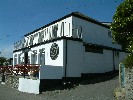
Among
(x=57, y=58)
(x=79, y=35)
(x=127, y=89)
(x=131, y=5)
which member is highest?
(x=131, y=5)

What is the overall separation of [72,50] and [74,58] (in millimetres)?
913

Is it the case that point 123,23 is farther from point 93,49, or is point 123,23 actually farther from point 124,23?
point 93,49

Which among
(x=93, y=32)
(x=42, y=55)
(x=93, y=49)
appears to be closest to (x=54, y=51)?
(x=42, y=55)

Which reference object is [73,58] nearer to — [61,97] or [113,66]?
[61,97]

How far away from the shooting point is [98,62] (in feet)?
90.3

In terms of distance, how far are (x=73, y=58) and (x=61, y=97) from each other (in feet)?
21.4

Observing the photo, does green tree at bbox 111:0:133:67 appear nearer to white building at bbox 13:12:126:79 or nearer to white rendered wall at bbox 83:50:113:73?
white building at bbox 13:12:126:79

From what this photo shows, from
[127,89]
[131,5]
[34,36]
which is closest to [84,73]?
[131,5]

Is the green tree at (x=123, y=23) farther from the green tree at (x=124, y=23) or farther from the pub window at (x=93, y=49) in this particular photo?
the pub window at (x=93, y=49)

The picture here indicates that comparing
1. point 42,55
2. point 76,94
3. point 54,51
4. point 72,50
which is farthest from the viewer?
point 42,55

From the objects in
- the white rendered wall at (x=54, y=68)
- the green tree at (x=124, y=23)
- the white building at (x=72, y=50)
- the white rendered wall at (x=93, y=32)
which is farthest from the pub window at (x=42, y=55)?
the green tree at (x=124, y=23)

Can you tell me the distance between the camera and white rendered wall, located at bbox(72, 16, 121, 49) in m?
27.5

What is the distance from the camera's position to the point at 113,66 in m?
30.6

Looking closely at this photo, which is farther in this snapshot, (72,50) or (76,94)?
(72,50)
